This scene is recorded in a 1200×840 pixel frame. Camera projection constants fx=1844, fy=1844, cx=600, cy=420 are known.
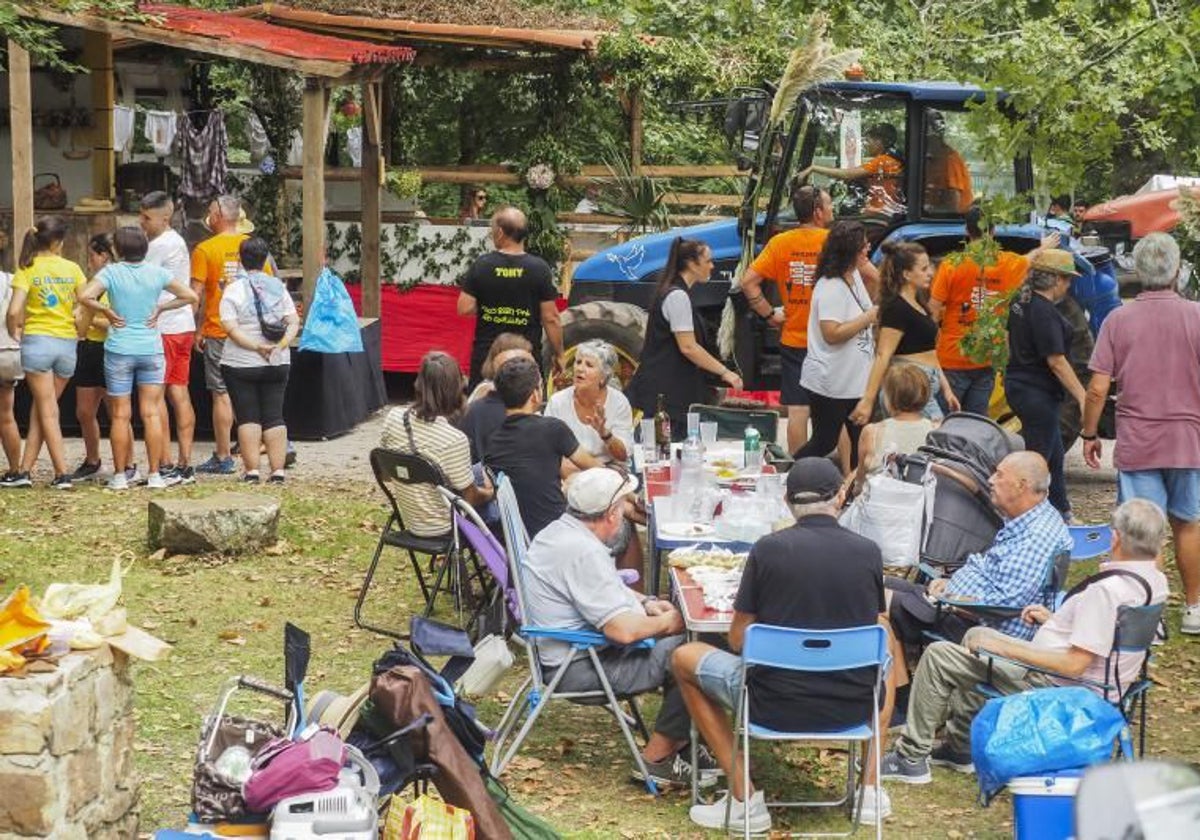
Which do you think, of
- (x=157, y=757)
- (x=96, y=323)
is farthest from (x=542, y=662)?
(x=96, y=323)

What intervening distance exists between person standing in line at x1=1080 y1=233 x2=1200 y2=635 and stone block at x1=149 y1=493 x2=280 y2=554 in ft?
14.6

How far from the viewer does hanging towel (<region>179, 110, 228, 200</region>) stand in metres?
16.4

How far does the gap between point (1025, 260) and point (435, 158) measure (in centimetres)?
1106

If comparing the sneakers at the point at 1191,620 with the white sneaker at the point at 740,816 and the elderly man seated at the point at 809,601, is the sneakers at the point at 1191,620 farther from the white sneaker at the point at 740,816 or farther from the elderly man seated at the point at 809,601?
the white sneaker at the point at 740,816

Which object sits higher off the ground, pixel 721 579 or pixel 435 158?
pixel 435 158

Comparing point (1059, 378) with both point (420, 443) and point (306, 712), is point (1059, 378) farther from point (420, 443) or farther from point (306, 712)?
point (306, 712)

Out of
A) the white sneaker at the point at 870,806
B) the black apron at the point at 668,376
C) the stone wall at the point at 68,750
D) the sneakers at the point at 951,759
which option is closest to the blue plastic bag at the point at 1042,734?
the white sneaker at the point at 870,806

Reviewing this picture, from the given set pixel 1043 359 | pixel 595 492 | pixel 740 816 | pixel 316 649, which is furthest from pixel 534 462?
pixel 1043 359

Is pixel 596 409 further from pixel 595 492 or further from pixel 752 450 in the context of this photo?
pixel 595 492

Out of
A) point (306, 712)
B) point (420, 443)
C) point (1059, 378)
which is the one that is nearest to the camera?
point (306, 712)

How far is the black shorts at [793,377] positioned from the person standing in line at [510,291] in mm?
1310

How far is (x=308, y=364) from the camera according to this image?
13.5 metres

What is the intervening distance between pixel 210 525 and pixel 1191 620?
5.02m

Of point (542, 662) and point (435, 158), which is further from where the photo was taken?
point (435, 158)
